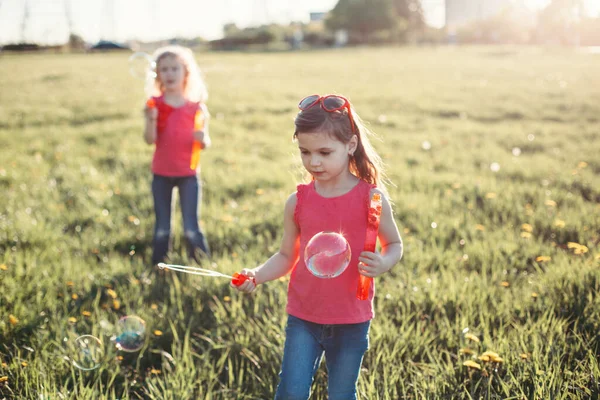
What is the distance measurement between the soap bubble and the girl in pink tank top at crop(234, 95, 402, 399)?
0.10 meters

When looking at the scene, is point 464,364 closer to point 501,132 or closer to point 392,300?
point 392,300

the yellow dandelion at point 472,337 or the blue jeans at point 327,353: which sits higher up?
the blue jeans at point 327,353

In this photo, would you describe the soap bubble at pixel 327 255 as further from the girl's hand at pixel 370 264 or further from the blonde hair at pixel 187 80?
the blonde hair at pixel 187 80

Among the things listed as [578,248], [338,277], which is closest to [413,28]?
[578,248]

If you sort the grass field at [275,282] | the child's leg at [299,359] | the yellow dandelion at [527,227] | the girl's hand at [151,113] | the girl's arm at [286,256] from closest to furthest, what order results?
the child's leg at [299,359]
the girl's arm at [286,256]
the grass field at [275,282]
the girl's hand at [151,113]
the yellow dandelion at [527,227]

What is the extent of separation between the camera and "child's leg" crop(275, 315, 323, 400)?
2297mm

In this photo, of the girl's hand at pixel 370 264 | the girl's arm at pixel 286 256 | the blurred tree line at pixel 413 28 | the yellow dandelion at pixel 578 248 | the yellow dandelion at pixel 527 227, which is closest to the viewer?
the girl's hand at pixel 370 264

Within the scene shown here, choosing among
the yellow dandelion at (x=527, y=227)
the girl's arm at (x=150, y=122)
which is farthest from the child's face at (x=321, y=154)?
the yellow dandelion at (x=527, y=227)

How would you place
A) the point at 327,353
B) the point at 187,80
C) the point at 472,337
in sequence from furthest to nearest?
the point at 187,80, the point at 472,337, the point at 327,353

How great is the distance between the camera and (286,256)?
2.61 m

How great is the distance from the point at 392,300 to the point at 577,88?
14.3 meters

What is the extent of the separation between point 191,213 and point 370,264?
2668 millimetres

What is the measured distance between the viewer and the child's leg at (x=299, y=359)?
7.54 ft

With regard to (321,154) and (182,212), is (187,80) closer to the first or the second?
(182,212)
